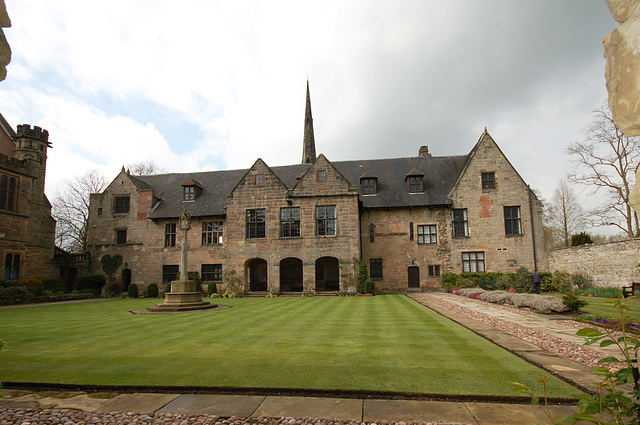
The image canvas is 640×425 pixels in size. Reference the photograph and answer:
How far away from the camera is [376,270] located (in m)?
27.5

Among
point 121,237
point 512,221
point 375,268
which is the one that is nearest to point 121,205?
point 121,237

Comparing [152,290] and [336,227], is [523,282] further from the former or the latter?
[152,290]

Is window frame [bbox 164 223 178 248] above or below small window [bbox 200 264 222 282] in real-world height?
above

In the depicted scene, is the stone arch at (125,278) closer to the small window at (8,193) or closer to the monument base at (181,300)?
the small window at (8,193)

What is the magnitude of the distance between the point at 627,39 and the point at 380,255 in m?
25.6

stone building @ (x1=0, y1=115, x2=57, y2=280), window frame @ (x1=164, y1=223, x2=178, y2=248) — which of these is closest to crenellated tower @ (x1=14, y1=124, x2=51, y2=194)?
stone building @ (x1=0, y1=115, x2=57, y2=280)

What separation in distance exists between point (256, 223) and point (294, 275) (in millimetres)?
6423

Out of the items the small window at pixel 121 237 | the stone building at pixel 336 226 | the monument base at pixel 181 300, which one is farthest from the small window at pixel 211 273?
the monument base at pixel 181 300

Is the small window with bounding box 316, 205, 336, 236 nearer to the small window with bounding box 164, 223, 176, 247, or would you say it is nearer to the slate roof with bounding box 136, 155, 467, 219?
the slate roof with bounding box 136, 155, 467, 219

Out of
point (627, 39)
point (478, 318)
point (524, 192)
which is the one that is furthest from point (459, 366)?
point (524, 192)

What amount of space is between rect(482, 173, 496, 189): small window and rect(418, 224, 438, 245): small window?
4.90m

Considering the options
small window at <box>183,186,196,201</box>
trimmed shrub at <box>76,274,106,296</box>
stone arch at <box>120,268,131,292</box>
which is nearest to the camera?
trimmed shrub at <box>76,274,106,296</box>

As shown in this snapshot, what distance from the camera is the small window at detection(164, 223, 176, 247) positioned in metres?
29.5

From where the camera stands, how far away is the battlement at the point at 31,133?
90.2 feet
